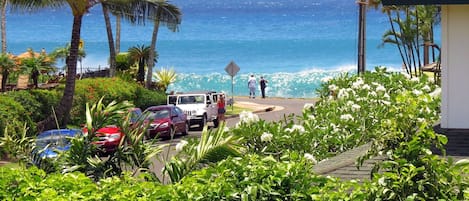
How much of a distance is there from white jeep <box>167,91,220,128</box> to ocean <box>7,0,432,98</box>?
40.4 metres

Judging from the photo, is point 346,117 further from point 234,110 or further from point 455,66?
point 234,110

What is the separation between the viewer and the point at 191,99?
42812 mm

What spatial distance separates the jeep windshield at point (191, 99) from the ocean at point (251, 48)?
1601 inches

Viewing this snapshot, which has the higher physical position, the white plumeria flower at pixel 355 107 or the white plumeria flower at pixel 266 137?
the white plumeria flower at pixel 355 107

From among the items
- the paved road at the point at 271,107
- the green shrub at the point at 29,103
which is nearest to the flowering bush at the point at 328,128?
the green shrub at the point at 29,103

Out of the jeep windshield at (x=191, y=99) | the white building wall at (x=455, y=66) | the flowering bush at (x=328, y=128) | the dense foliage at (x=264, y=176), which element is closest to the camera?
the dense foliage at (x=264, y=176)

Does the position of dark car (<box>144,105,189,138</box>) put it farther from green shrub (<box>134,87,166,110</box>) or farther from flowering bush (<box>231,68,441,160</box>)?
flowering bush (<box>231,68,441,160</box>)

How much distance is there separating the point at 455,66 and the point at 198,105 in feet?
96.8

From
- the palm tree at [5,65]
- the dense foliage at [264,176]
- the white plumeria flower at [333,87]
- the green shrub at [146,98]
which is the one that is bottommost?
the green shrub at [146,98]

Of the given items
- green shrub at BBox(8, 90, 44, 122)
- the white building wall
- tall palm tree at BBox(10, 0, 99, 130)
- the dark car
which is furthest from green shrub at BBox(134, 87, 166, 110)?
the white building wall

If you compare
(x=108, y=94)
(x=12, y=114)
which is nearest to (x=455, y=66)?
(x=12, y=114)

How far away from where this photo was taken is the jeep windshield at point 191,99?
42.5 meters

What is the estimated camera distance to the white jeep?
135 ft

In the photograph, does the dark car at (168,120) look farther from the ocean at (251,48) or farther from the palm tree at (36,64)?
the ocean at (251,48)
